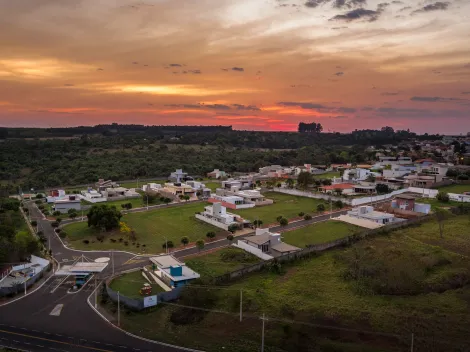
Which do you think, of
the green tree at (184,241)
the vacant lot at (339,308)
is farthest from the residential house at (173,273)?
the green tree at (184,241)

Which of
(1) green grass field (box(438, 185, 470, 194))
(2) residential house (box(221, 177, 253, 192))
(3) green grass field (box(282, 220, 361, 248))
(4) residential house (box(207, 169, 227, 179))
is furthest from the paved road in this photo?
(4) residential house (box(207, 169, 227, 179))

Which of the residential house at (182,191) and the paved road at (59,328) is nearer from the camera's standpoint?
the paved road at (59,328)

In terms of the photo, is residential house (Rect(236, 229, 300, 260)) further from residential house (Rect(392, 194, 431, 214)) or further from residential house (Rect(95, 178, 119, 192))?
residential house (Rect(95, 178, 119, 192))

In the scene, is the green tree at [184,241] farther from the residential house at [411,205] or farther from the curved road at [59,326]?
the residential house at [411,205]

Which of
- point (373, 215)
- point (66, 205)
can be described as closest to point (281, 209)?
point (373, 215)

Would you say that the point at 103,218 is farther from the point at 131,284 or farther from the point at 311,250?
the point at 311,250

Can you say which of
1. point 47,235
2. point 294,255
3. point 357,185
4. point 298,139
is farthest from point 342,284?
point 298,139

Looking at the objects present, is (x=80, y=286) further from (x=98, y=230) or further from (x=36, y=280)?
(x=98, y=230)
